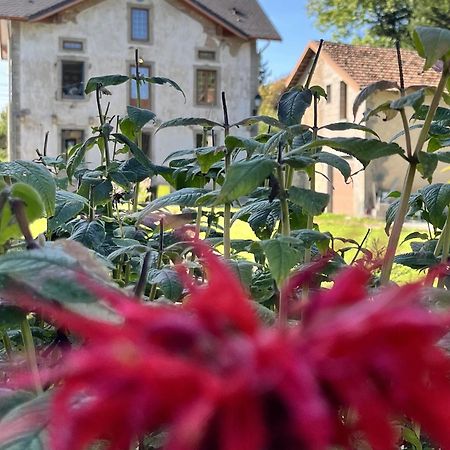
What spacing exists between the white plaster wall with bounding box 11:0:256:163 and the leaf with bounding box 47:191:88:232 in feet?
38.0

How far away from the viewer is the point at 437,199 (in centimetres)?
77

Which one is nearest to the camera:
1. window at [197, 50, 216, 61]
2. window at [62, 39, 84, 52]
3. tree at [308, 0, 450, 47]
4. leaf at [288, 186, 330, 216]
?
leaf at [288, 186, 330, 216]

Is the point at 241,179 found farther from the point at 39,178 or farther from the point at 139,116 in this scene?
the point at 139,116

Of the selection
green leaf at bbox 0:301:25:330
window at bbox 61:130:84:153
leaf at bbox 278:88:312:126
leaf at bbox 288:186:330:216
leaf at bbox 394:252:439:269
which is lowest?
window at bbox 61:130:84:153

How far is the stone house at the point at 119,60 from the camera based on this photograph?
40.3ft

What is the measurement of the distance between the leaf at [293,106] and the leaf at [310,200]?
143 mm

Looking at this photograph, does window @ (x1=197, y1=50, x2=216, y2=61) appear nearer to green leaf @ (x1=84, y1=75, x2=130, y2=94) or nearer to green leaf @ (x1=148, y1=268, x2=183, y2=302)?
green leaf @ (x1=84, y1=75, x2=130, y2=94)

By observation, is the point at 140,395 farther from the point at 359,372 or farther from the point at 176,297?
the point at 176,297

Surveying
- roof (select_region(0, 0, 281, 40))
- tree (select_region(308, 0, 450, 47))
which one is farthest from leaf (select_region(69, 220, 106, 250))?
tree (select_region(308, 0, 450, 47))

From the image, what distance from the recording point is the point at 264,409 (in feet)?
0.66

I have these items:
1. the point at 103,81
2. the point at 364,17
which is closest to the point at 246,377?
the point at 103,81

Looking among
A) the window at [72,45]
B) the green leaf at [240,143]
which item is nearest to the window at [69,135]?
the window at [72,45]

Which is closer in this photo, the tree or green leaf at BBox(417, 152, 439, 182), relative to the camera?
green leaf at BBox(417, 152, 439, 182)

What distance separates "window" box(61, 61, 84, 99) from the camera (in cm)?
1254
